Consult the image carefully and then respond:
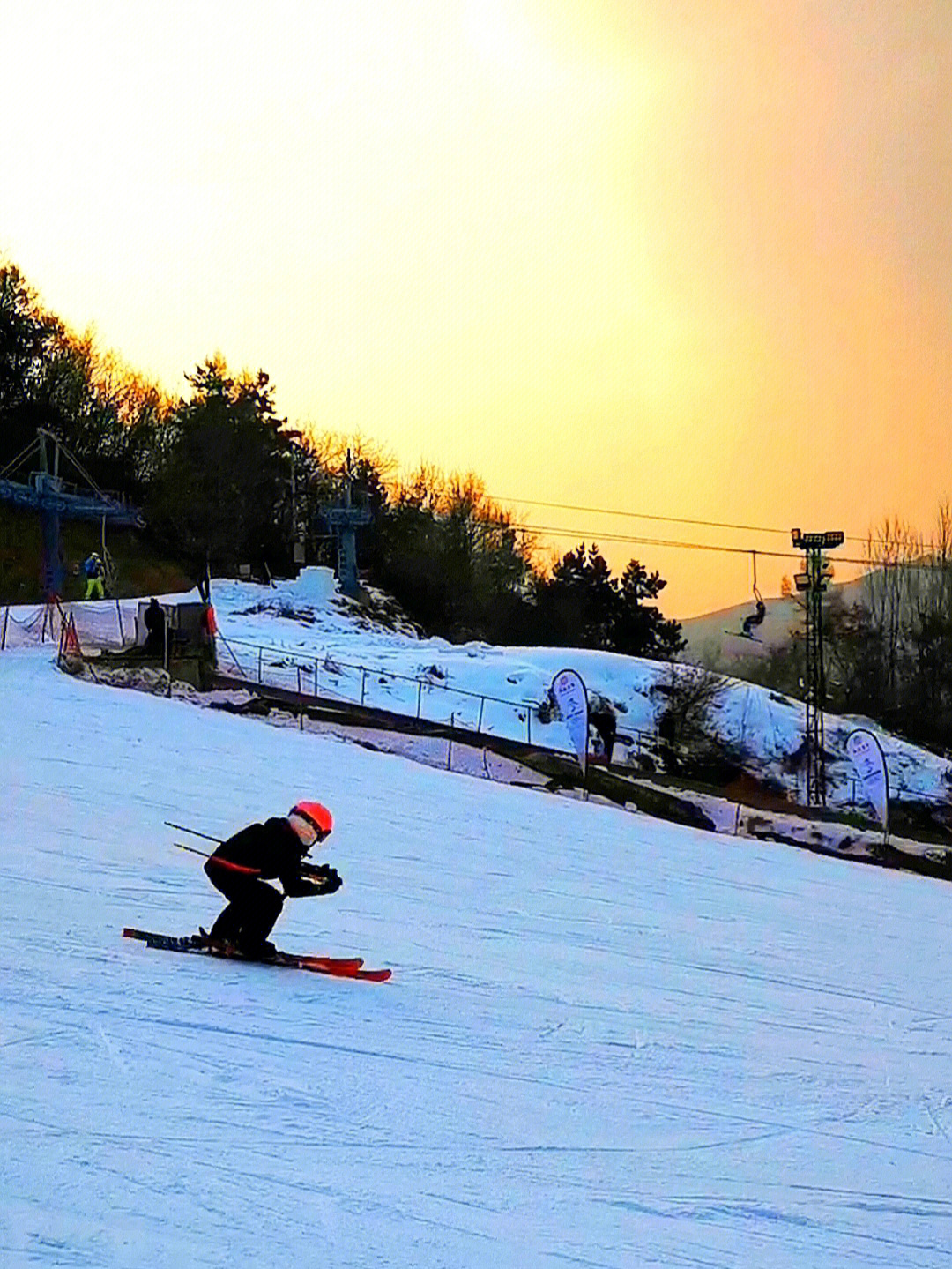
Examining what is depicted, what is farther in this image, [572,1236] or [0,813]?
[0,813]

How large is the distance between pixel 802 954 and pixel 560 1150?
7083mm

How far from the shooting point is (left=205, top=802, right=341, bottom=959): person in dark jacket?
8672 mm

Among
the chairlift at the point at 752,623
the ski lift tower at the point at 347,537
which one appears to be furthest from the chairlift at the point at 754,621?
the ski lift tower at the point at 347,537

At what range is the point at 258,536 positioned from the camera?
6619 centimetres

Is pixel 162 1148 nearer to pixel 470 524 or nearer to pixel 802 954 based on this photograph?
pixel 802 954

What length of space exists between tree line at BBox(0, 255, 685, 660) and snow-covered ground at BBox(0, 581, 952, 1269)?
1942 inches

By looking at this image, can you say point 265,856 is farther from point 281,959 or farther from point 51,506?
point 51,506

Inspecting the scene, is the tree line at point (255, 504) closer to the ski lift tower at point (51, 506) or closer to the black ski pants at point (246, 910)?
the ski lift tower at point (51, 506)

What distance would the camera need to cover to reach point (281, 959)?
9.10 m

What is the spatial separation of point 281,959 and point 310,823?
1.09 metres

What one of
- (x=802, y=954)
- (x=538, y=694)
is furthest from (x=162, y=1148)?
(x=538, y=694)

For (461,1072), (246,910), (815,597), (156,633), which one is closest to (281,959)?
(246,910)

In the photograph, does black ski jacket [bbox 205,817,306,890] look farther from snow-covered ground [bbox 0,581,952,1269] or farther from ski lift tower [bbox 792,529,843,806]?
ski lift tower [bbox 792,529,843,806]

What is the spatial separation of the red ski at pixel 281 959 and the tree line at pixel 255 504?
174 feet
